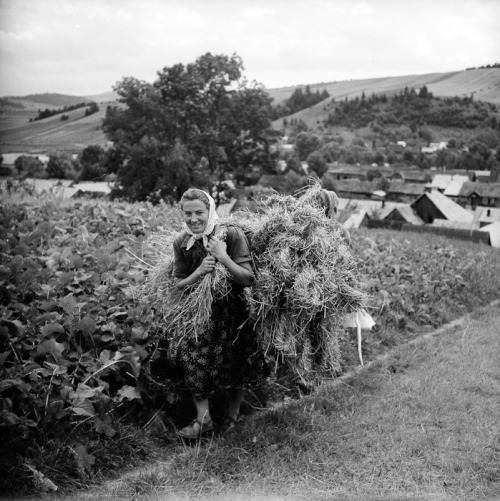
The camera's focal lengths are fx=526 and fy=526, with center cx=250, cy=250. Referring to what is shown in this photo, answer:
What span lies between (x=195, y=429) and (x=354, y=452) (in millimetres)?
1133

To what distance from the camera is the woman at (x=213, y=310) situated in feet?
11.5

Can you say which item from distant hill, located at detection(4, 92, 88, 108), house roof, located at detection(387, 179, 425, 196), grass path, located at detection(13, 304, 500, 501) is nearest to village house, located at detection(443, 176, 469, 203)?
house roof, located at detection(387, 179, 425, 196)

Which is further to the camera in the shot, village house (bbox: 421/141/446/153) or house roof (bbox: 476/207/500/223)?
village house (bbox: 421/141/446/153)

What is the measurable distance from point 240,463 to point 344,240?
2012mm

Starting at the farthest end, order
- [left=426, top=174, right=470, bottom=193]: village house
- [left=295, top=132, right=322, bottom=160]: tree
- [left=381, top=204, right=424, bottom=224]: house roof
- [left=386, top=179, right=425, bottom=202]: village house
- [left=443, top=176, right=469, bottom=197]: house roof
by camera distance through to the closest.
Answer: [left=295, top=132, right=322, bottom=160]: tree < [left=426, top=174, right=470, bottom=193]: village house < [left=386, top=179, right=425, bottom=202]: village house < [left=443, top=176, right=469, bottom=197]: house roof < [left=381, top=204, right=424, bottom=224]: house roof

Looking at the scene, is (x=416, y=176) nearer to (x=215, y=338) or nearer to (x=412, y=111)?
(x=412, y=111)

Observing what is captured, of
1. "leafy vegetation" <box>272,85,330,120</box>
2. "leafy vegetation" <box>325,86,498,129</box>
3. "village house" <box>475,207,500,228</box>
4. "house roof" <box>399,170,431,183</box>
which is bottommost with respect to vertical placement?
"village house" <box>475,207,500,228</box>

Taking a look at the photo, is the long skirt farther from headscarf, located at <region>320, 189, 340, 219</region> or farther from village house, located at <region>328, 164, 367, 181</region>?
village house, located at <region>328, 164, 367, 181</region>

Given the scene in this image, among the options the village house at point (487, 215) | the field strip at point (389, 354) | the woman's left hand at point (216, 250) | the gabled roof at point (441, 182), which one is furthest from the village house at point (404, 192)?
the woman's left hand at point (216, 250)

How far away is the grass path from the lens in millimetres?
3203

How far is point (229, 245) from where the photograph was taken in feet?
11.9

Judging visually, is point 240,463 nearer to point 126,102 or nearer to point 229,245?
point 229,245

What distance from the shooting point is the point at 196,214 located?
3.52 meters


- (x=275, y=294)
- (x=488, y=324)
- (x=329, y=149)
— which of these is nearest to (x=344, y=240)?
(x=275, y=294)
